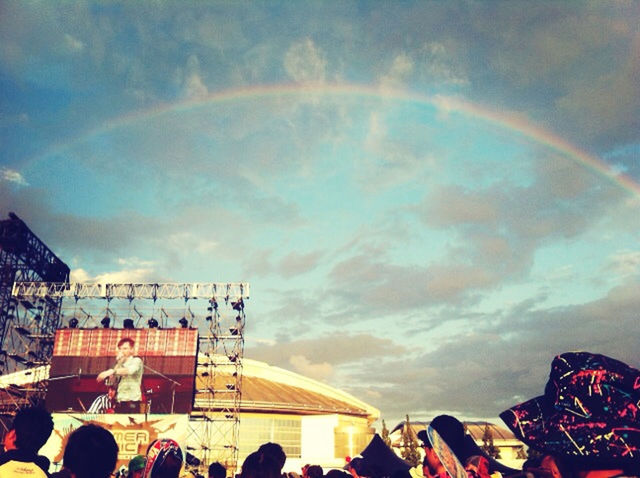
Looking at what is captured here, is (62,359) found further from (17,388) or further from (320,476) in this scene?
(320,476)

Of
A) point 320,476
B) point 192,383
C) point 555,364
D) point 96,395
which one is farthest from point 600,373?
point 96,395

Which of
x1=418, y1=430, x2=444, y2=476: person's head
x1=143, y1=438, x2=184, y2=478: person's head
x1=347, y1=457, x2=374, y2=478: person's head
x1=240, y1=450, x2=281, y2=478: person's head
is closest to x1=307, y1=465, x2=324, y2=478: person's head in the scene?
x1=347, y1=457, x2=374, y2=478: person's head

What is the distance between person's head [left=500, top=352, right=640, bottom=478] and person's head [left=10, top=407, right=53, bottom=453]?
13.0 feet

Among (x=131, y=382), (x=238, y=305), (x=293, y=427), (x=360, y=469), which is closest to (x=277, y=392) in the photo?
(x=293, y=427)

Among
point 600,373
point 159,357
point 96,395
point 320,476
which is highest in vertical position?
point 159,357

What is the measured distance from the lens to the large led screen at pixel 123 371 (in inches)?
1684

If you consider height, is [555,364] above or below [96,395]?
below

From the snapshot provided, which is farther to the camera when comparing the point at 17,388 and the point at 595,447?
the point at 17,388

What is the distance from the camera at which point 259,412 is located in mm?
54312

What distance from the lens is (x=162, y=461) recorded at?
3.97 meters

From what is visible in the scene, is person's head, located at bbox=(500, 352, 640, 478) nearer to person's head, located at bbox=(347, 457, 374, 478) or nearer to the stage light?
person's head, located at bbox=(347, 457, 374, 478)

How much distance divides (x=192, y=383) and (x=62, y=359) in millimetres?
12144

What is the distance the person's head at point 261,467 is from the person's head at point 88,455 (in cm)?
124

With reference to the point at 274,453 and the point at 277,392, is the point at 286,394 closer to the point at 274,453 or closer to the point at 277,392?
the point at 277,392
